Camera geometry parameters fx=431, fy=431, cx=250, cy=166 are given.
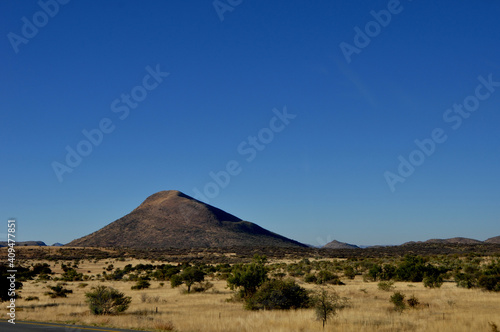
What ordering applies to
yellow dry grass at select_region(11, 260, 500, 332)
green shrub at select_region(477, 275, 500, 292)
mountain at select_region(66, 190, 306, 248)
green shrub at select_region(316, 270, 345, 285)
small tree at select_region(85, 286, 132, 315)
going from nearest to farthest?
yellow dry grass at select_region(11, 260, 500, 332)
small tree at select_region(85, 286, 132, 315)
green shrub at select_region(477, 275, 500, 292)
green shrub at select_region(316, 270, 345, 285)
mountain at select_region(66, 190, 306, 248)

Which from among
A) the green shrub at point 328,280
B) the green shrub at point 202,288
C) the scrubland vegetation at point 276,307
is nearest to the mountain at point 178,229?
the green shrub at point 328,280

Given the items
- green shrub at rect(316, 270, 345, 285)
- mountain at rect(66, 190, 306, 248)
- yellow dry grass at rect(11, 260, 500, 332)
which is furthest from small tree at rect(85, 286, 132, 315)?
mountain at rect(66, 190, 306, 248)

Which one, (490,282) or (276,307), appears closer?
(276,307)

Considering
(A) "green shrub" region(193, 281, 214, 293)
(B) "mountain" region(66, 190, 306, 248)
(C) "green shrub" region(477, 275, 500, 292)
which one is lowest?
(A) "green shrub" region(193, 281, 214, 293)

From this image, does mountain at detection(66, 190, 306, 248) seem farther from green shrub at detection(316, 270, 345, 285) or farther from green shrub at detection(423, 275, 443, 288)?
green shrub at detection(423, 275, 443, 288)

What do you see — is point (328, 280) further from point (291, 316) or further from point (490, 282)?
point (291, 316)

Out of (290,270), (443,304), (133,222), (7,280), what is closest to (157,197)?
(133,222)

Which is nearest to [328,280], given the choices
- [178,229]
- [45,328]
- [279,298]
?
[279,298]
